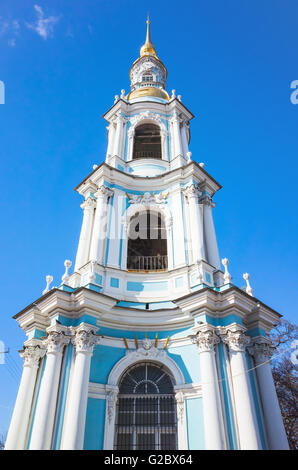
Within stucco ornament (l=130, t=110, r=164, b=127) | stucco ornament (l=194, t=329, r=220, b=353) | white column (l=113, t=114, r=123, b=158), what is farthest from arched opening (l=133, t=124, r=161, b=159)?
stucco ornament (l=194, t=329, r=220, b=353)

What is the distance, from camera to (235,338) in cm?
1034

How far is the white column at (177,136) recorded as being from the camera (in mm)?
17273

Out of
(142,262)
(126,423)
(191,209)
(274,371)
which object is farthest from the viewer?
(274,371)

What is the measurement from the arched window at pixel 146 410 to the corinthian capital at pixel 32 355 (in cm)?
269

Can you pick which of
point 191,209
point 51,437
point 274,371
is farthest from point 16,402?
point 274,371

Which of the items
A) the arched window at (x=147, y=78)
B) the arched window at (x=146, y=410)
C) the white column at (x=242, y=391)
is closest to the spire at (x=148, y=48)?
the arched window at (x=147, y=78)

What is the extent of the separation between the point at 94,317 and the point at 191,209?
585cm

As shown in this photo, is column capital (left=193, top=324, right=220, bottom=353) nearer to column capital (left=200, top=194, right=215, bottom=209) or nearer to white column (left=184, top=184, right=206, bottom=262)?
white column (left=184, top=184, right=206, bottom=262)

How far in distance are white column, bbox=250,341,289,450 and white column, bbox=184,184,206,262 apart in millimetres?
3534

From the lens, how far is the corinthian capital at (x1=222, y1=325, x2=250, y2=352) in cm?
1030

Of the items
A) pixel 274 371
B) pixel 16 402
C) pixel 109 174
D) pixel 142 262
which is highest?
pixel 109 174

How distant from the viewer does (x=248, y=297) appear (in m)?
11.2
